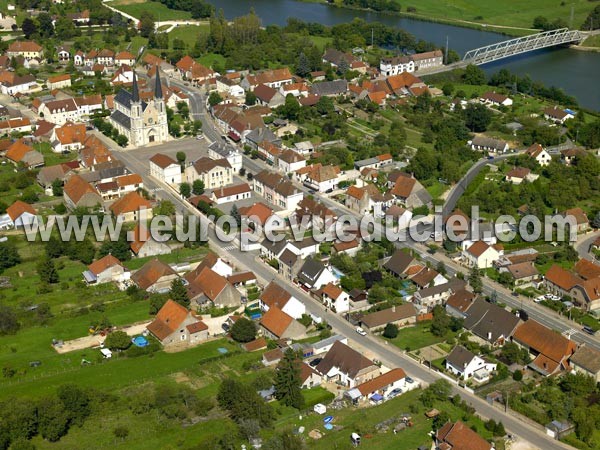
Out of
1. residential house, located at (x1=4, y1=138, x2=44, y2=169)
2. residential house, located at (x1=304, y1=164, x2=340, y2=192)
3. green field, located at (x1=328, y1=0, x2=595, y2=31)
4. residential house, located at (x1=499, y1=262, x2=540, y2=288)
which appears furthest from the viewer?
green field, located at (x1=328, y1=0, x2=595, y2=31)

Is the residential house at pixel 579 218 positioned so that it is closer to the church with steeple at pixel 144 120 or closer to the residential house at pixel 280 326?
the residential house at pixel 280 326

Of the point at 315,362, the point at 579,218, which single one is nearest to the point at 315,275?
the point at 315,362

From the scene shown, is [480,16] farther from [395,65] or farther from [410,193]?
[410,193]

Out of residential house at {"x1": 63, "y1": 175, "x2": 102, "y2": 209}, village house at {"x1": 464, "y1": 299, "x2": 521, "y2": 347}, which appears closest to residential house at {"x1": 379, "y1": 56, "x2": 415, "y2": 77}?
residential house at {"x1": 63, "y1": 175, "x2": 102, "y2": 209}

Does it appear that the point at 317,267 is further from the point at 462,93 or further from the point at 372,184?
the point at 462,93

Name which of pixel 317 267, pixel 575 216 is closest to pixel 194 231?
pixel 317 267

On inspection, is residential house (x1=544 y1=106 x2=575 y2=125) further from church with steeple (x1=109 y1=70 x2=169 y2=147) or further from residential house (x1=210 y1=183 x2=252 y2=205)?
church with steeple (x1=109 y1=70 x2=169 y2=147)

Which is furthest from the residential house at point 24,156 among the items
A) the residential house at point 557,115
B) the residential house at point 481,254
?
the residential house at point 557,115
